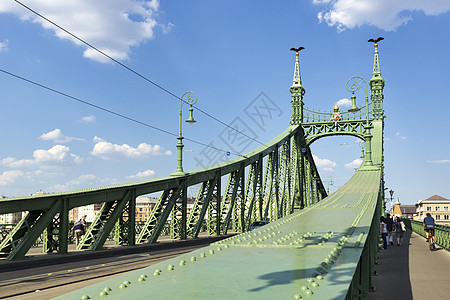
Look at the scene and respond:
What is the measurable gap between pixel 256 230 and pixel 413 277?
6.24 metres

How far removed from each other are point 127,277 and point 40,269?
9.31 m

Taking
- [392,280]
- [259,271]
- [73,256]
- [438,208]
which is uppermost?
[259,271]

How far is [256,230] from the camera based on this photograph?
6059 mm

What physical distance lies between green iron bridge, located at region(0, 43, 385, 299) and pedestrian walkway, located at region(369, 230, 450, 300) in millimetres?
700

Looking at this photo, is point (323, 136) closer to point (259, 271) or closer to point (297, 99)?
point (297, 99)

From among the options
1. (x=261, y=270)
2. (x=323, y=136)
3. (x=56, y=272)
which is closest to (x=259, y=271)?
(x=261, y=270)

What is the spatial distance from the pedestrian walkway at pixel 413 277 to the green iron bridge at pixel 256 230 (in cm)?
70

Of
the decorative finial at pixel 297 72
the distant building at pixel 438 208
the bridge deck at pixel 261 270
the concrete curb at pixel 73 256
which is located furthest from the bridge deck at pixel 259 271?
the distant building at pixel 438 208

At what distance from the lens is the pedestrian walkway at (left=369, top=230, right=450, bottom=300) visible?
8203 millimetres

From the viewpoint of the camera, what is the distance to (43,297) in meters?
7.29

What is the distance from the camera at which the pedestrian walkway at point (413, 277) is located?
8203mm

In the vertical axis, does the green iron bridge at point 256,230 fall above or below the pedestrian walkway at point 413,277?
above

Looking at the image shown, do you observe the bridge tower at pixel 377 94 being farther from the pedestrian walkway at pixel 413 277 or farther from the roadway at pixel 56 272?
the roadway at pixel 56 272

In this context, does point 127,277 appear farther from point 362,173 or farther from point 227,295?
point 362,173
